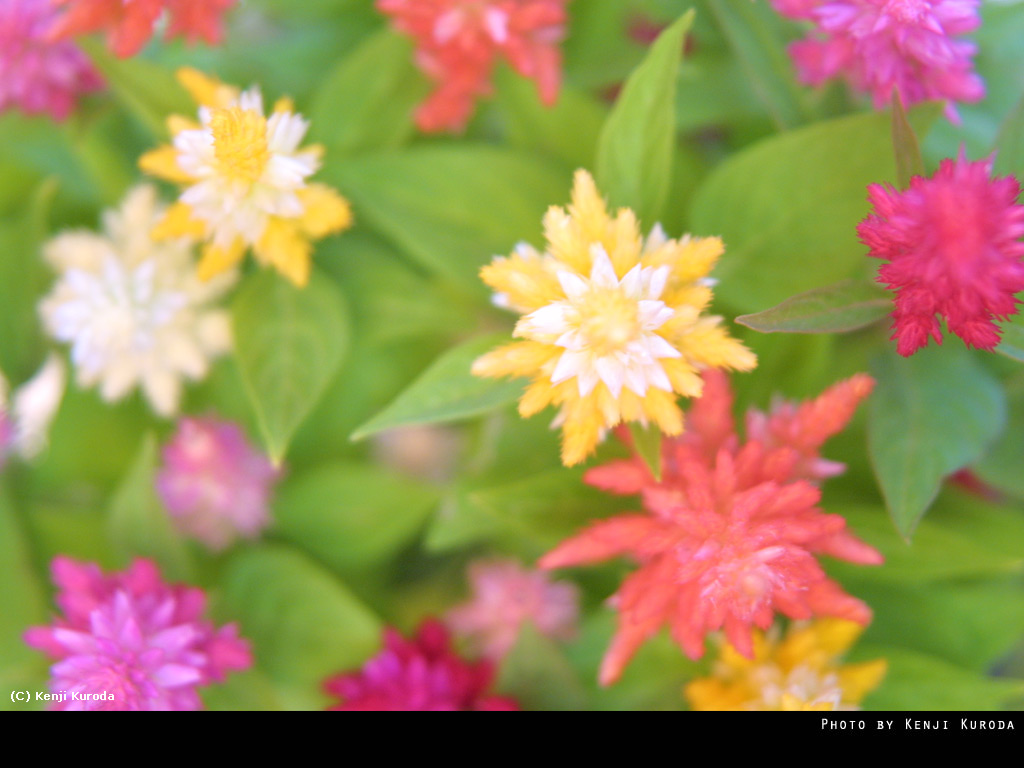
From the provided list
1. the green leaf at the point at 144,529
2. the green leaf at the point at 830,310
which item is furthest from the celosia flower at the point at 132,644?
the green leaf at the point at 830,310

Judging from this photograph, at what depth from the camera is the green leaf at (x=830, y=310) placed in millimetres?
479

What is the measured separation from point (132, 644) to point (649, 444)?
42 cm

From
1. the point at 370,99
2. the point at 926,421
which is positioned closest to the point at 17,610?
the point at 370,99

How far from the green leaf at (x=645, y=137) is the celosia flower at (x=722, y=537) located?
0.48 feet

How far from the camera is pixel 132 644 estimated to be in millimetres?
592

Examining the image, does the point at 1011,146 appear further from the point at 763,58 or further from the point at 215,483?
the point at 215,483

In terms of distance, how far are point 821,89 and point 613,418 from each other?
1.21ft

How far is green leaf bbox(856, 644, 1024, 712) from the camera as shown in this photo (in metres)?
0.65

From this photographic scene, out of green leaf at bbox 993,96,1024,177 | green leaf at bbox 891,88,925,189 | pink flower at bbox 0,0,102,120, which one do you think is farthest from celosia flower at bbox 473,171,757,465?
pink flower at bbox 0,0,102,120

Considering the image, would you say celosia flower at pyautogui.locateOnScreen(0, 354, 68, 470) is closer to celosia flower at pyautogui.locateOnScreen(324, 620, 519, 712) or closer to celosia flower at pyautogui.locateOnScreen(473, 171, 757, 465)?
celosia flower at pyautogui.locateOnScreen(324, 620, 519, 712)

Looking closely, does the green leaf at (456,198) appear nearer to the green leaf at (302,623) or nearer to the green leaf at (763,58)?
the green leaf at (763,58)
